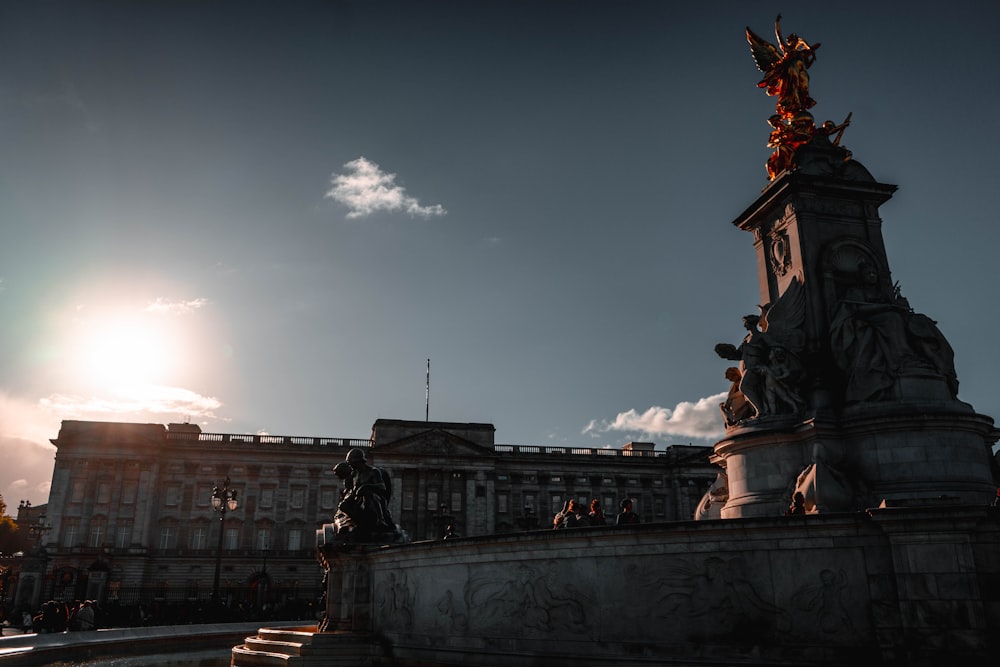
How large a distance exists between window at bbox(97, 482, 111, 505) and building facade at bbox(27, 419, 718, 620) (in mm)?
112

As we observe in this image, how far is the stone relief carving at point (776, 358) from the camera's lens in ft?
45.9

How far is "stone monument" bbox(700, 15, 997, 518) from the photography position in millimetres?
12672

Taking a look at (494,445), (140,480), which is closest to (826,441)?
(494,445)

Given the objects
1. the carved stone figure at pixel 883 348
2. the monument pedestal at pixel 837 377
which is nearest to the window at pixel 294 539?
the monument pedestal at pixel 837 377

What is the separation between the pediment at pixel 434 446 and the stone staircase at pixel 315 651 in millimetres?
59451

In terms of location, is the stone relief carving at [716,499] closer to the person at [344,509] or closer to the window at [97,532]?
the person at [344,509]

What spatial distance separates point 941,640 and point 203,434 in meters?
72.2

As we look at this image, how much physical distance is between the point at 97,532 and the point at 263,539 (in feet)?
45.6

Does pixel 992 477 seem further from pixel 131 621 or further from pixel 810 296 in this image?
pixel 131 621

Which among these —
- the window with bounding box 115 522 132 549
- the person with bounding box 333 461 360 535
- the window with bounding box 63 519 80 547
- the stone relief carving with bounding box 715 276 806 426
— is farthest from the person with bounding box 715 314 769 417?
the window with bounding box 63 519 80 547

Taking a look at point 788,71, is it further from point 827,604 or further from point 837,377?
point 827,604

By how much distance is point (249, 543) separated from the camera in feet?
227

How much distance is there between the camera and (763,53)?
57.0 feet

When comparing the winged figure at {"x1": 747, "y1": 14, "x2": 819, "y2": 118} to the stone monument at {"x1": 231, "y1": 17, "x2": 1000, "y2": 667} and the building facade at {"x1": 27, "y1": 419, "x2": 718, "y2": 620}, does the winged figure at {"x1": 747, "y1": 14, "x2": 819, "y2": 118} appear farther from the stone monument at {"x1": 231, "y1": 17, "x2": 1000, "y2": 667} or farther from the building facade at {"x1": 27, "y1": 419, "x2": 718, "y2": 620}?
the building facade at {"x1": 27, "y1": 419, "x2": 718, "y2": 620}
